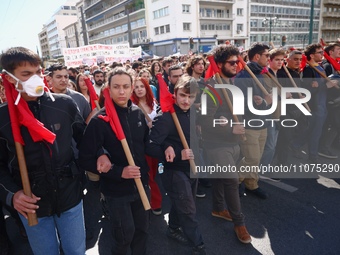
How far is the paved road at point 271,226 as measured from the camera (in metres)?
2.81

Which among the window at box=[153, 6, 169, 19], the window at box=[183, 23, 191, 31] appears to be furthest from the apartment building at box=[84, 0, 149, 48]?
the window at box=[183, 23, 191, 31]

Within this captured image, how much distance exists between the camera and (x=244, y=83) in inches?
138

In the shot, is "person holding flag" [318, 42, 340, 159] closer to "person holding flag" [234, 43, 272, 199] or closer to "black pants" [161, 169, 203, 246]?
"person holding flag" [234, 43, 272, 199]

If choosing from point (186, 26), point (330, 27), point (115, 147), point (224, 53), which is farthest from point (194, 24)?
point (115, 147)

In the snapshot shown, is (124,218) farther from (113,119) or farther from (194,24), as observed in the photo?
(194,24)

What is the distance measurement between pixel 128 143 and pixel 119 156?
0.14 meters

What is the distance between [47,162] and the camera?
1.84m

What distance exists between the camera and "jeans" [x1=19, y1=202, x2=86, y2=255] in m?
1.91

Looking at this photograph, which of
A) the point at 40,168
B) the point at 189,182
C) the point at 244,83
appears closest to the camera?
the point at 40,168

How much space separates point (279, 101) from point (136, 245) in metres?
2.90

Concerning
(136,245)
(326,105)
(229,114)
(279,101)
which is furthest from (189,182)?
(326,105)

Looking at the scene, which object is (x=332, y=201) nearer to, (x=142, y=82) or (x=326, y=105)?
(x=326, y=105)

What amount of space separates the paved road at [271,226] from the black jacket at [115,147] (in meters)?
1.09

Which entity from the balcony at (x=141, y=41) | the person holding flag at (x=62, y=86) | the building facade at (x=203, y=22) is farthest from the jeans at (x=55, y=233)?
the balcony at (x=141, y=41)
